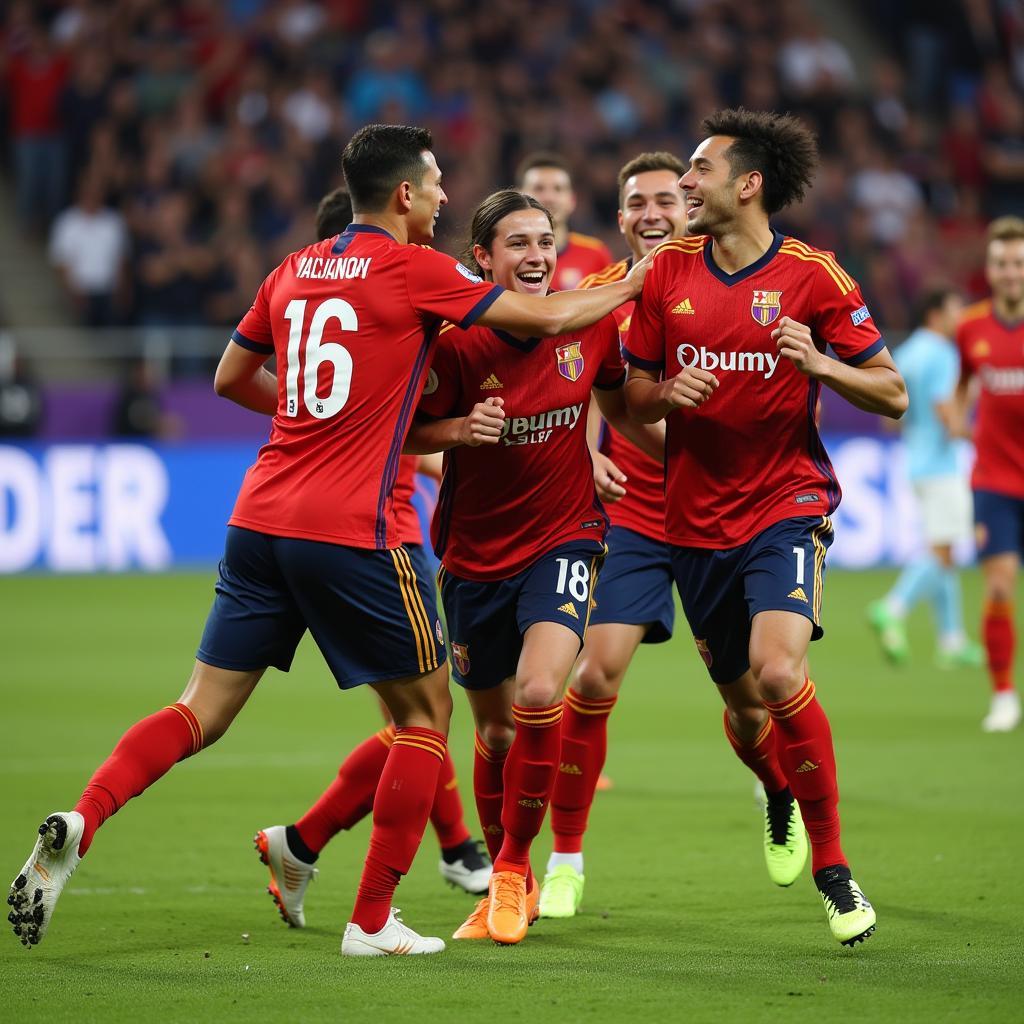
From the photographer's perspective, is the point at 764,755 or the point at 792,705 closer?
the point at 792,705

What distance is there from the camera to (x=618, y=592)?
678cm

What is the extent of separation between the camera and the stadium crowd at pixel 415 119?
19984mm

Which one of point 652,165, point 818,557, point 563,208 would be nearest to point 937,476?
point 563,208

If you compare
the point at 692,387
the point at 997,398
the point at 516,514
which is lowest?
the point at 997,398

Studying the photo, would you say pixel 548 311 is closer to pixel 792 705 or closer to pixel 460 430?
pixel 460 430

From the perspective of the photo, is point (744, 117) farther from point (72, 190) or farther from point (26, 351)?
point (72, 190)

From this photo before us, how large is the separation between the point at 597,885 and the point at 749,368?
1.98 metres

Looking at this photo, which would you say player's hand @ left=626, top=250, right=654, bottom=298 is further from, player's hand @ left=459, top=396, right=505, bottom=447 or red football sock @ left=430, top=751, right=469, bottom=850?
red football sock @ left=430, top=751, right=469, bottom=850

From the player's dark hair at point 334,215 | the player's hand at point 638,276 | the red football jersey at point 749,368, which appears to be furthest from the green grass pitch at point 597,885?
the player's dark hair at point 334,215

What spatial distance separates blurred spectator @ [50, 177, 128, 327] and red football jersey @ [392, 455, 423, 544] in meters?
14.0

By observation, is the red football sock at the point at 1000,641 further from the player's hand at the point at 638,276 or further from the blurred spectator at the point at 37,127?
the blurred spectator at the point at 37,127

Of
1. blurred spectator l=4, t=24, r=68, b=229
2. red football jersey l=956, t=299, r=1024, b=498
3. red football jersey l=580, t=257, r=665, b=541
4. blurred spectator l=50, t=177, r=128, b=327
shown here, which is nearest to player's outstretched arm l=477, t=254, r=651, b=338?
red football jersey l=580, t=257, r=665, b=541

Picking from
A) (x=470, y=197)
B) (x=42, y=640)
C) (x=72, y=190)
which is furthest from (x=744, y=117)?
(x=72, y=190)

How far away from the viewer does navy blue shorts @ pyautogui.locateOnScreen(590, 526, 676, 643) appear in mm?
6711
